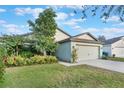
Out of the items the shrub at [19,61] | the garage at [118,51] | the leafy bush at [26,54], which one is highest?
the garage at [118,51]

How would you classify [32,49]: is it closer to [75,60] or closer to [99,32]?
[75,60]

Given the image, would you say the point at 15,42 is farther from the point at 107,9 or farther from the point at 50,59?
the point at 107,9

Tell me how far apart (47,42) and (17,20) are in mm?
3339

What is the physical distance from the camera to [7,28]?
14.3 metres

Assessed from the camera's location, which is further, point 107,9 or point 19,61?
point 19,61

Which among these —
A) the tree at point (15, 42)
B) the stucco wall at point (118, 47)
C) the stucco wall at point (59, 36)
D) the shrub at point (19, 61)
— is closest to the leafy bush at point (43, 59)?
the shrub at point (19, 61)

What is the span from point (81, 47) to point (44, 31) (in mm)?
3338

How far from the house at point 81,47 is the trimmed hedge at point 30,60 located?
1.26m

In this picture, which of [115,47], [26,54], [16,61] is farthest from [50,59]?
[115,47]

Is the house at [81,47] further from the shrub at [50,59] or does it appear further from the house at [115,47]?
the house at [115,47]

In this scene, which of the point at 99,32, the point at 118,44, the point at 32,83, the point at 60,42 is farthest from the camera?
the point at 118,44

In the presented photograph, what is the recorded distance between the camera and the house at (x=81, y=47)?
16.2 meters

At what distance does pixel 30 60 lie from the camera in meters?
14.8
